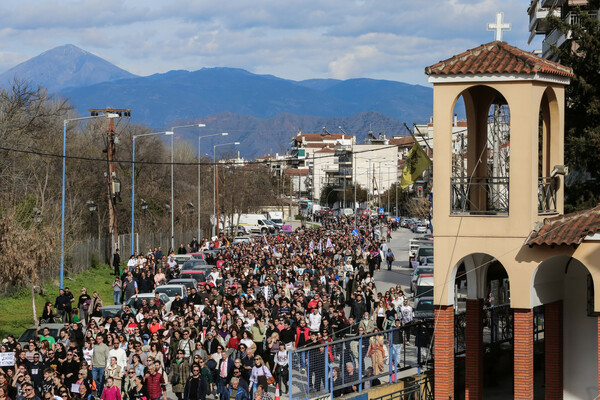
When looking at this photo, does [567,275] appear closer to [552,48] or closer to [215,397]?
[215,397]

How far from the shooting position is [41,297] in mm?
41781

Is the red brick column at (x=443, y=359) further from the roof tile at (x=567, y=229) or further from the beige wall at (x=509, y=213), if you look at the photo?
the roof tile at (x=567, y=229)

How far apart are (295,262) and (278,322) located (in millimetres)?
20190

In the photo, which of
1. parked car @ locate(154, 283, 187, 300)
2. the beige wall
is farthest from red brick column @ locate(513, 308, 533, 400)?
parked car @ locate(154, 283, 187, 300)

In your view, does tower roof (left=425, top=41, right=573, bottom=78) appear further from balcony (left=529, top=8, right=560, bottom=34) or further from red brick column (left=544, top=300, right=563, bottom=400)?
balcony (left=529, top=8, right=560, bottom=34)

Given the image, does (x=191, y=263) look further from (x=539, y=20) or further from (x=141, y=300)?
(x=539, y=20)

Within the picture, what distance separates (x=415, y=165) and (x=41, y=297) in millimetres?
24346

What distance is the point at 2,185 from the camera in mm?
43438

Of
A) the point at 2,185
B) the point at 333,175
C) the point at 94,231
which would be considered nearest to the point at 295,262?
the point at 2,185

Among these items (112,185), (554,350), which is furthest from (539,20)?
(554,350)

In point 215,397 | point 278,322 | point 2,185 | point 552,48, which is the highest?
point 552,48

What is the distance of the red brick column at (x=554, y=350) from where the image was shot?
1961cm

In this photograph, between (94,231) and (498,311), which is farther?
(94,231)

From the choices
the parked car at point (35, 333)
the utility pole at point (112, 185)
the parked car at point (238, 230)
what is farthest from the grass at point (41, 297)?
the parked car at point (238, 230)
